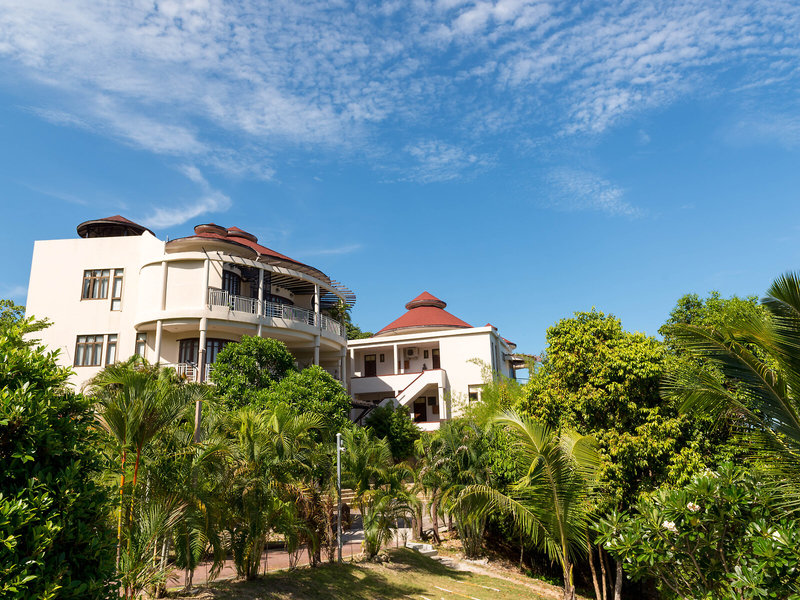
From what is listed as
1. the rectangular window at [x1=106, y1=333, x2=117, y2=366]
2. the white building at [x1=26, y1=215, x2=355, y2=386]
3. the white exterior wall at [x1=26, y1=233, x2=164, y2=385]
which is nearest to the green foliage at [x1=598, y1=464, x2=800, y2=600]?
the white building at [x1=26, y1=215, x2=355, y2=386]

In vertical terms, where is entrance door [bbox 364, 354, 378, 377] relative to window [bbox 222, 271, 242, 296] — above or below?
below

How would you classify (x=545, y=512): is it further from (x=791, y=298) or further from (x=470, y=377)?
(x=470, y=377)

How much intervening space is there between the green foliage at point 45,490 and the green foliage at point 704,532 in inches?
257

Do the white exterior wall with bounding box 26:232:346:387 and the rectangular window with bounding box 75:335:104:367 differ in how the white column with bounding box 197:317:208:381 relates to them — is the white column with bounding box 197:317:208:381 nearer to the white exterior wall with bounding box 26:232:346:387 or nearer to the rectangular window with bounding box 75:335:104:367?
the white exterior wall with bounding box 26:232:346:387

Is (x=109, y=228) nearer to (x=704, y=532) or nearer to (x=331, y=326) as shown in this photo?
(x=331, y=326)

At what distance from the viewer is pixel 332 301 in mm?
35094

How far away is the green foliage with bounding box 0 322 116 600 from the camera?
15.2ft

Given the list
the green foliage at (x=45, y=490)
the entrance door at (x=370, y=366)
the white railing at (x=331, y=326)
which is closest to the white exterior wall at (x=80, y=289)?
the white railing at (x=331, y=326)

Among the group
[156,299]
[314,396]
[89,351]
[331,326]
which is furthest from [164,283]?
[314,396]

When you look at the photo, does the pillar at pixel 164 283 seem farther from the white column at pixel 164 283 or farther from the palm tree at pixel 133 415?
Result: the palm tree at pixel 133 415

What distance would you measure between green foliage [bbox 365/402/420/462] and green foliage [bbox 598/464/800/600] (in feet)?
68.3

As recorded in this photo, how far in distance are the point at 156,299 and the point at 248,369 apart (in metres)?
6.18

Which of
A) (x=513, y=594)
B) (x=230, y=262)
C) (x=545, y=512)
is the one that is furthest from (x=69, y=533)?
(x=230, y=262)

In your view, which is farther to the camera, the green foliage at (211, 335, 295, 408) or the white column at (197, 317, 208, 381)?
the white column at (197, 317, 208, 381)
